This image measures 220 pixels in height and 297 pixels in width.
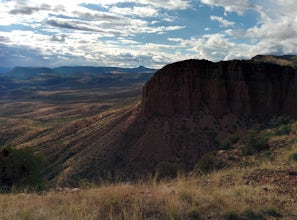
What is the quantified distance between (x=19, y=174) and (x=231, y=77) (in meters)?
38.0

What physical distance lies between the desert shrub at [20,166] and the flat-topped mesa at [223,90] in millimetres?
27986

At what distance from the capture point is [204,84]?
169 feet

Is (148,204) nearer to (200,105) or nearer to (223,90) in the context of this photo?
(200,105)

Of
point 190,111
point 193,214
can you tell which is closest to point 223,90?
point 190,111

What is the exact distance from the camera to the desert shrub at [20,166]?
20.3 meters

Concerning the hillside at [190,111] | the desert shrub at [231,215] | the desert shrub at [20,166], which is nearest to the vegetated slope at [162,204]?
the desert shrub at [231,215]

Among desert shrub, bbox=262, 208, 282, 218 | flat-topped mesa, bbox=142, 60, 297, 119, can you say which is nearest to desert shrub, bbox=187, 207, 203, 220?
desert shrub, bbox=262, 208, 282, 218

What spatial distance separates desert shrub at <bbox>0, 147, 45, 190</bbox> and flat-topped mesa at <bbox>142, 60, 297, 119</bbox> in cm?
2799

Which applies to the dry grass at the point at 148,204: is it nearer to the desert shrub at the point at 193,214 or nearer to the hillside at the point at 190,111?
the desert shrub at the point at 193,214

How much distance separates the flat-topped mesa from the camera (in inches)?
1997

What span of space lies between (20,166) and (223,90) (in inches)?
1384

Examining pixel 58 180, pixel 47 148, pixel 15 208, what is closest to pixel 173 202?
pixel 15 208

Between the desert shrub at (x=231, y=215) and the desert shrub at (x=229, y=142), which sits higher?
the desert shrub at (x=231, y=215)

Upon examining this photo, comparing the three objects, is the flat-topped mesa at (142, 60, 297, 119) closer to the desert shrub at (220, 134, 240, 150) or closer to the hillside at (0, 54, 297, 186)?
the hillside at (0, 54, 297, 186)
